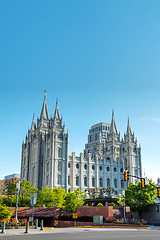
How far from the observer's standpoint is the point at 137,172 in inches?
4045

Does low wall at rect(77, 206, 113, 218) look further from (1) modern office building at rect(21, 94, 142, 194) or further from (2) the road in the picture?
(1) modern office building at rect(21, 94, 142, 194)

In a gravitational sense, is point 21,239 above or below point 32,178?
below

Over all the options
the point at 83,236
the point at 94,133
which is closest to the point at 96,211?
the point at 83,236

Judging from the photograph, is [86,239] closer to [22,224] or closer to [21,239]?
[21,239]

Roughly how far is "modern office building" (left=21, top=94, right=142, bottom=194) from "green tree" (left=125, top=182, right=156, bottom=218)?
39.1 m

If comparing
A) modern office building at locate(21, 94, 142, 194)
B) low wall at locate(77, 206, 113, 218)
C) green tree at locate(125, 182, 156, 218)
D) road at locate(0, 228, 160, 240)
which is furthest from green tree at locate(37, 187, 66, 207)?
road at locate(0, 228, 160, 240)

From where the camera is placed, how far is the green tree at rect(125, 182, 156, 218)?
129ft

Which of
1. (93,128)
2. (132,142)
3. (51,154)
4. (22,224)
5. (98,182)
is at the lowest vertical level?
(22,224)

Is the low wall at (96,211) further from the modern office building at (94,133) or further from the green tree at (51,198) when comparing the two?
the modern office building at (94,133)

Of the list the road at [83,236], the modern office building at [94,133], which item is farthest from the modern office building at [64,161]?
the modern office building at [94,133]

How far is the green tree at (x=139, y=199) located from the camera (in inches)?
1552

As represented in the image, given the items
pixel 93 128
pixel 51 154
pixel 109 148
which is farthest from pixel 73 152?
pixel 93 128

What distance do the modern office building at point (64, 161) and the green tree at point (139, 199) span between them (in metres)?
39.1

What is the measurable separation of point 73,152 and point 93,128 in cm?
9760
